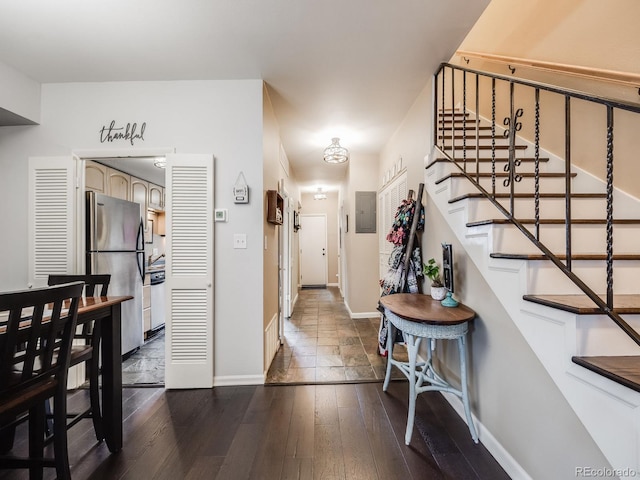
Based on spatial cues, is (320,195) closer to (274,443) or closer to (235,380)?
(235,380)

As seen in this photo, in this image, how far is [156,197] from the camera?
4348 millimetres

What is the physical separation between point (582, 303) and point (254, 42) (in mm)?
2410

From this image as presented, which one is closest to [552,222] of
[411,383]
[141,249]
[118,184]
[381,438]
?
[411,383]

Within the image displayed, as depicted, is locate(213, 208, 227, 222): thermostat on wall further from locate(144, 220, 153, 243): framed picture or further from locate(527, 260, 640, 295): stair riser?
locate(144, 220, 153, 243): framed picture

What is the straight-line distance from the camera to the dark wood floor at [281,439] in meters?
1.43

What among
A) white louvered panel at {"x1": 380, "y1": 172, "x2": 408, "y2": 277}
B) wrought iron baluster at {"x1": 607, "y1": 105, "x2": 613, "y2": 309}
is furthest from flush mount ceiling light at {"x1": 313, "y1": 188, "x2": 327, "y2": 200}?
wrought iron baluster at {"x1": 607, "y1": 105, "x2": 613, "y2": 309}

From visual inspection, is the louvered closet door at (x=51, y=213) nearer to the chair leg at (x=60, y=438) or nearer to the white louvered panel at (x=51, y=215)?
the white louvered panel at (x=51, y=215)

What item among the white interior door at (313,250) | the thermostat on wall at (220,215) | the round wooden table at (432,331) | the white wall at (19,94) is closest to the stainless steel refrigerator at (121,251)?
the white wall at (19,94)

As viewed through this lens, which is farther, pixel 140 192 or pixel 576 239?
pixel 140 192

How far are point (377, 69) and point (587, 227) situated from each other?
72.5 inches

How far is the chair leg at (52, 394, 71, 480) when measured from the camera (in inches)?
46.4

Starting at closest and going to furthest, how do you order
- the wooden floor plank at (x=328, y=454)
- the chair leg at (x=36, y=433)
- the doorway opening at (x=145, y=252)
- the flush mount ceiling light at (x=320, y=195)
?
the chair leg at (x=36, y=433) < the wooden floor plank at (x=328, y=454) < the doorway opening at (x=145, y=252) < the flush mount ceiling light at (x=320, y=195)

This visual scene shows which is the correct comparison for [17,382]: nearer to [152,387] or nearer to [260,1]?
[152,387]

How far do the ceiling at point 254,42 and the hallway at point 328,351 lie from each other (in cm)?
263
